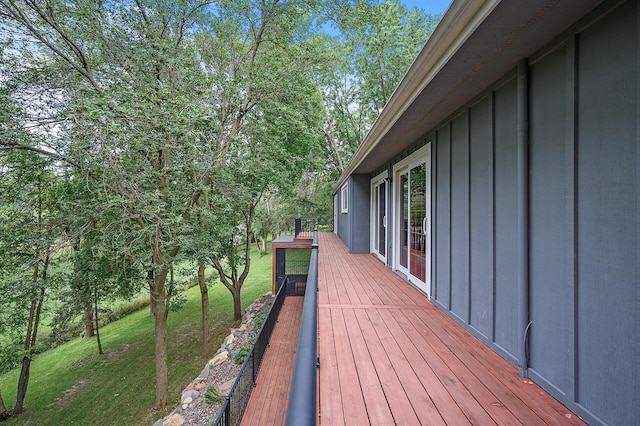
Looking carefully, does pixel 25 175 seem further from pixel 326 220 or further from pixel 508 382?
pixel 326 220

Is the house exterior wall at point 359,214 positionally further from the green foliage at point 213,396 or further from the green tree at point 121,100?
the green foliage at point 213,396

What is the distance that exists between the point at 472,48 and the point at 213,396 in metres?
7.78

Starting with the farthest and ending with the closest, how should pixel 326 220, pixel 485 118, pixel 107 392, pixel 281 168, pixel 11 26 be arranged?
pixel 326 220
pixel 281 168
pixel 107 392
pixel 11 26
pixel 485 118

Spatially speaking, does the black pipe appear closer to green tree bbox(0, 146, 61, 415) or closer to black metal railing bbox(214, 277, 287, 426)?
black metal railing bbox(214, 277, 287, 426)

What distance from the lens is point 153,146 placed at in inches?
257

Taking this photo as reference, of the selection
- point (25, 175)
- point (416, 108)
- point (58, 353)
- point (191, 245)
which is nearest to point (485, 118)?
point (416, 108)

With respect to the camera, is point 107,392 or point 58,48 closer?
point 58,48

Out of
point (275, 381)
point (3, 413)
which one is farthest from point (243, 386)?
point (3, 413)

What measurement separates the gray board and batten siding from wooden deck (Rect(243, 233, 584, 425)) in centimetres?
20

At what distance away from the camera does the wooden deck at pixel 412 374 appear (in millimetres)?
1688

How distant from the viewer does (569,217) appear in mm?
1729

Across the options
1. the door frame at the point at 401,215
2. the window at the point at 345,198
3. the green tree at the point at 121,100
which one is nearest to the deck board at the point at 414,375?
the door frame at the point at 401,215

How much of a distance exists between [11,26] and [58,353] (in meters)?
12.6

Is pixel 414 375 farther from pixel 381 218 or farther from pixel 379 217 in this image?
pixel 379 217
